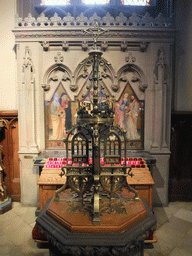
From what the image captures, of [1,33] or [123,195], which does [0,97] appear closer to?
[1,33]

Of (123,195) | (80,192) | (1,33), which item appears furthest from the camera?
(1,33)

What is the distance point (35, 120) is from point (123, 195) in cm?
291

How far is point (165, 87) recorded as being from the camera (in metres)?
4.39

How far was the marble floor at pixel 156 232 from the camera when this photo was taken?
3176 mm

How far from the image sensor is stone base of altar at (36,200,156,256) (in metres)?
1.66

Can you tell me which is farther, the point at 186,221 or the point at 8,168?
the point at 8,168

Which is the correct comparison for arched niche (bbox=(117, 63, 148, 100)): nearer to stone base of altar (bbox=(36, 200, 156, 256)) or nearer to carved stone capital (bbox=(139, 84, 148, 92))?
carved stone capital (bbox=(139, 84, 148, 92))

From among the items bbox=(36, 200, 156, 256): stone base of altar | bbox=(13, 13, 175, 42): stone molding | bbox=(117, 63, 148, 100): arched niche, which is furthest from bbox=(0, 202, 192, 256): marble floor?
bbox=(13, 13, 175, 42): stone molding

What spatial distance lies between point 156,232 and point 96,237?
238cm

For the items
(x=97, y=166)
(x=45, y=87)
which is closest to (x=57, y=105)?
(x=45, y=87)

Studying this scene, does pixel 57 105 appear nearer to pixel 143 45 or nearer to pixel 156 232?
pixel 143 45

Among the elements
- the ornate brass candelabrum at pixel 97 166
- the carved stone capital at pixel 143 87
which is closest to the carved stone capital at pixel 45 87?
the carved stone capital at pixel 143 87

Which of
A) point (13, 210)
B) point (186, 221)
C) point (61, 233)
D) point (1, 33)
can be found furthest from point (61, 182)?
point (1, 33)

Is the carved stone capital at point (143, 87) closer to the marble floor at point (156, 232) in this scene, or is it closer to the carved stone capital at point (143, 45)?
the carved stone capital at point (143, 45)
